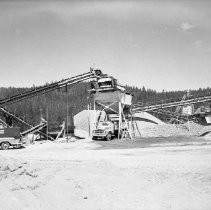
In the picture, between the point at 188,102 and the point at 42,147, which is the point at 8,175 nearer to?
the point at 42,147

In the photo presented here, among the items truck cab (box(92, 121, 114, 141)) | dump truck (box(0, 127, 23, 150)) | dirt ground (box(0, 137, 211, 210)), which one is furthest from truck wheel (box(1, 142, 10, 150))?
dirt ground (box(0, 137, 211, 210))

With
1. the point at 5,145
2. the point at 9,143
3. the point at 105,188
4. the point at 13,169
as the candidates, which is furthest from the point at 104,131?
the point at 105,188

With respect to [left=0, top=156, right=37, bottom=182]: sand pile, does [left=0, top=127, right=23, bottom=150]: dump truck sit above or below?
above

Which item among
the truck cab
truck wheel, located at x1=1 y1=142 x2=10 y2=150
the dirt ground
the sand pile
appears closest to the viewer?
the dirt ground

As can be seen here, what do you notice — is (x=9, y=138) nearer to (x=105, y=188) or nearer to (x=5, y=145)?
(x=5, y=145)

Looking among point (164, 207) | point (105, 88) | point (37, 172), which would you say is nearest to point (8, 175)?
point (37, 172)

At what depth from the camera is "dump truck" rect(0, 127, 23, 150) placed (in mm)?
33031

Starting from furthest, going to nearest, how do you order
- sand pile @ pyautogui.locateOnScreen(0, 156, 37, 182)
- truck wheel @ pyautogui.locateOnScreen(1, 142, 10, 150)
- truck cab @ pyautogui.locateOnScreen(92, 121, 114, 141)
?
1. truck cab @ pyautogui.locateOnScreen(92, 121, 114, 141)
2. truck wheel @ pyautogui.locateOnScreen(1, 142, 10, 150)
3. sand pile @ pyautogui.locateOnScreen(0, 156, 37, 182)

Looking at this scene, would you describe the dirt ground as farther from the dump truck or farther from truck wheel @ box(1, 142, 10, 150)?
truck wheel @ box(1, 142, 10, 150)

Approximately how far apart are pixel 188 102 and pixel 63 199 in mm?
44057

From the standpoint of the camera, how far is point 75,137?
44.4 metres

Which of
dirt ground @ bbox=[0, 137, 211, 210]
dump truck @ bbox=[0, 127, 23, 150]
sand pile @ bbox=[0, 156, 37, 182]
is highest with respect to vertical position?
dump truck @ bbox=[0, 127, 23, 150]

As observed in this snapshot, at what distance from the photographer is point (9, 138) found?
33.2 metres

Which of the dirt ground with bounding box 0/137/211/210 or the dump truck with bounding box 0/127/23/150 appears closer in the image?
the dirt ground with bounding box 0/137/211/210
